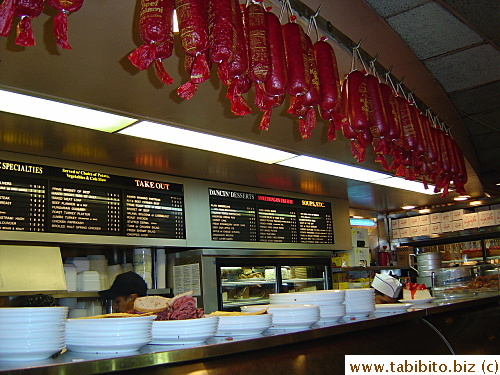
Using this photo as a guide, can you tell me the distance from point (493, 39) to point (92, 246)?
12.0 feet

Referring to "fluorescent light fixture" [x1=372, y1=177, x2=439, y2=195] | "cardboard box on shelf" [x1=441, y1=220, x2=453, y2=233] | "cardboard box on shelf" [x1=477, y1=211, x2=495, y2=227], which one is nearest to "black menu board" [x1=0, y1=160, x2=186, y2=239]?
"fluorescent light fixture" [x1=372, y1=177, x2=439, y2=195]

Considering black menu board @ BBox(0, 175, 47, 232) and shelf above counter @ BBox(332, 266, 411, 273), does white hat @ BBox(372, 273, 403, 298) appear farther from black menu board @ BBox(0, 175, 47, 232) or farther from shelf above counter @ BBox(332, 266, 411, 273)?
black menu board @ BBox(0, 175, 47, 232)

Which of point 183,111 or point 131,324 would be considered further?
point 183,111

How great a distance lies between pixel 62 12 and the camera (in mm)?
1407

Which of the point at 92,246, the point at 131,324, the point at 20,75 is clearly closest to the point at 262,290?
the point at 92,246

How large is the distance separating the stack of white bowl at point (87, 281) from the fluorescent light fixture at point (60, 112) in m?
1.59

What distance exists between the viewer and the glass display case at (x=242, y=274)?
198 inches

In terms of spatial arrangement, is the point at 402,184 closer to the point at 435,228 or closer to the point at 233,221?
the point at 233,221

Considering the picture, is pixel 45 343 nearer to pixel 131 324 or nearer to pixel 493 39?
pixel 131 324

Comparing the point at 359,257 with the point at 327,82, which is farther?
the point at 359,257

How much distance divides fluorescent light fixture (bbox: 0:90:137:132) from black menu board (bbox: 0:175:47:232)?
99cm

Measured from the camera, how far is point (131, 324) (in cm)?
165

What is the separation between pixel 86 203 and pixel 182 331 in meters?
2.74

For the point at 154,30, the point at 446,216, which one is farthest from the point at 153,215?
the point at 446,216
